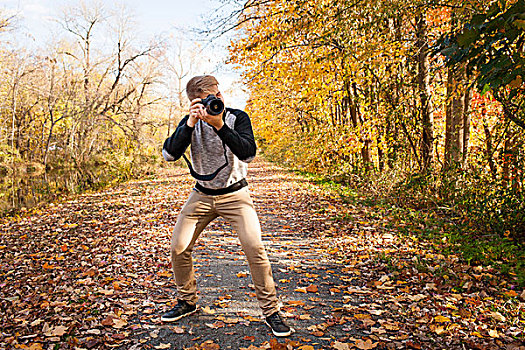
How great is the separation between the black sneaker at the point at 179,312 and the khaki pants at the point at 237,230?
1.34ft

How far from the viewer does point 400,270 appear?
200 inches

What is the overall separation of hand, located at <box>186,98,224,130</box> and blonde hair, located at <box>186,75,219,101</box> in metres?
0.15

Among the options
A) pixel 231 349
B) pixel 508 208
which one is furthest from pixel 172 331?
pixel 508 208

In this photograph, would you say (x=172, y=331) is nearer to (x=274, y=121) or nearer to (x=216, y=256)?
(x=216, y=256)

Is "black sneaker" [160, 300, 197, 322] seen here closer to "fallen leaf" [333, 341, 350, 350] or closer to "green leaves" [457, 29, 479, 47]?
"fallen leaf" [333, 341, 350, 350]

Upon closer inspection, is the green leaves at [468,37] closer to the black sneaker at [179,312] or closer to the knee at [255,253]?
the knee at [255,253]

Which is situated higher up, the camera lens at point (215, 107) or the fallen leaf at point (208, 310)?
the camera lens at point (215, 107)

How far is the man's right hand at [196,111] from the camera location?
3.22 metres

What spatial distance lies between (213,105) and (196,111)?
0.53ft

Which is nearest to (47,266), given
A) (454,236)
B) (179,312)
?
(179,312)

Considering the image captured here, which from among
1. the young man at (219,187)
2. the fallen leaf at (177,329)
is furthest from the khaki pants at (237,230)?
the fallen leaf at (177,329)

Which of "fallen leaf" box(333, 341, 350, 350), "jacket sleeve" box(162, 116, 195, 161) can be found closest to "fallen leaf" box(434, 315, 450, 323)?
"fallen leaf" box(333, 341, 350, 350)

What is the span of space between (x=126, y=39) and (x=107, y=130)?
→ 5773mm

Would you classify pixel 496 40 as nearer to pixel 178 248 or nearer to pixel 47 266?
pixel 178 248
